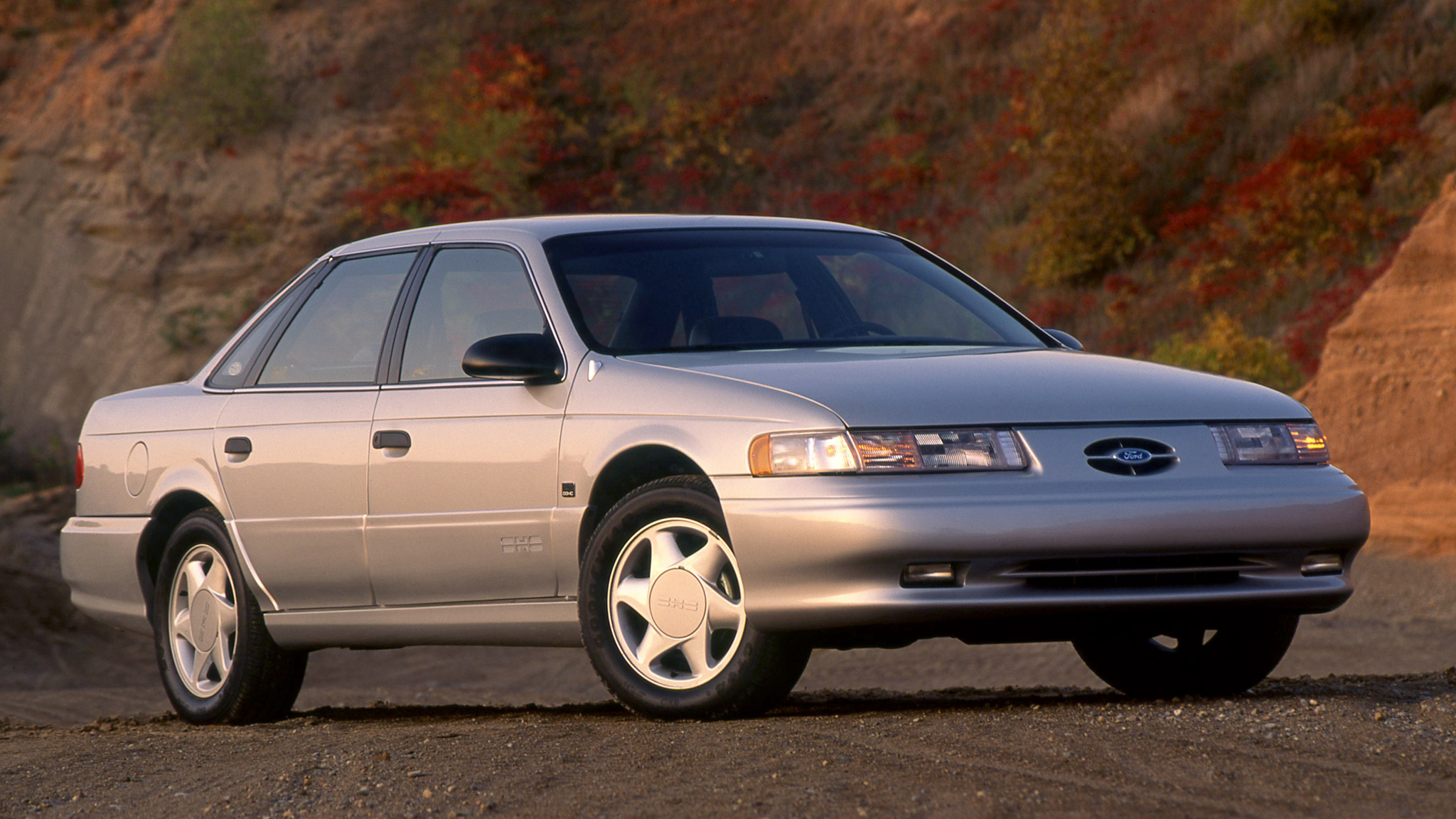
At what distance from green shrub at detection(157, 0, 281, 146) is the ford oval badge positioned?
2370 cm

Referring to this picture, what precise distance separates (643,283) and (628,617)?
47.2 inches


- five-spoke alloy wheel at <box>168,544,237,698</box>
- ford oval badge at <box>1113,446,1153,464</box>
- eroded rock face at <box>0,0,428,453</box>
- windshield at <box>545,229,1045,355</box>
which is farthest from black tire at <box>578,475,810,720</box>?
eroded rock face at <box>0,0,428,453</box>

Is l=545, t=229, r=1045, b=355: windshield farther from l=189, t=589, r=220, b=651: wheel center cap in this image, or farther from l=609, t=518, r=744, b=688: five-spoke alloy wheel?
l=189, t=589, r=220, b=651: wheel center cap

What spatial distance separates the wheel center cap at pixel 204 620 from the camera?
7.13m

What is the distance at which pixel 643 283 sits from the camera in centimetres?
628

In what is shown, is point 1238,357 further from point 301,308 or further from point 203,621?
point 203,621

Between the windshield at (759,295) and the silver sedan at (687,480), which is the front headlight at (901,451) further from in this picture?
the windshield at (759,295)

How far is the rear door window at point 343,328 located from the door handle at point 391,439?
30cm

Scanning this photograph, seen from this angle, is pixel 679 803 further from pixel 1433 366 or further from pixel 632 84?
pixel 632 84

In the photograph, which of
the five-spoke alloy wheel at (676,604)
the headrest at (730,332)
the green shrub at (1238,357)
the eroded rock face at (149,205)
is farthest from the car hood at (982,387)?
the eroded rock face at (149,205)

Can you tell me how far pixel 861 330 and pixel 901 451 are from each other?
1274mm

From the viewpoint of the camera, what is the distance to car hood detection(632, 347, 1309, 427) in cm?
525

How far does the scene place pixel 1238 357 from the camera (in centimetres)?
1820

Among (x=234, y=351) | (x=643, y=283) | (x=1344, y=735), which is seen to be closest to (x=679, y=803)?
(x=1344, y=735)
